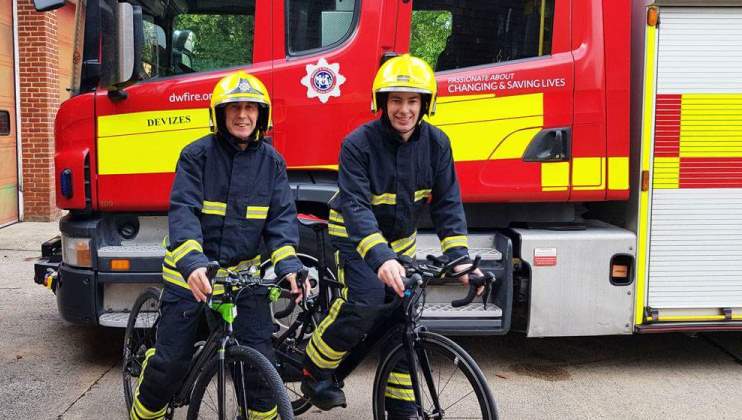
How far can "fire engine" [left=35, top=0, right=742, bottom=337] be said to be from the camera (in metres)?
4.63

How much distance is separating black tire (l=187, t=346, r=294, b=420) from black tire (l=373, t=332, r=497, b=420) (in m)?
0.58

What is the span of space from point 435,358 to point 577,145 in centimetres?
203

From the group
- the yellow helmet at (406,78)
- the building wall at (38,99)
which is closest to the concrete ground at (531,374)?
the yellow helmet at (406,78)

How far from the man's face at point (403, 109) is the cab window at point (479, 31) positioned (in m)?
1.41

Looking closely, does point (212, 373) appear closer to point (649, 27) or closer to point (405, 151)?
point (405, 151)

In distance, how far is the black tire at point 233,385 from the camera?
9.60ft

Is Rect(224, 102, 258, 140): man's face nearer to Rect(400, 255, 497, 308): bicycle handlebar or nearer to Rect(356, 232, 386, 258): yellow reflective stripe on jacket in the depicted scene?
Rect(356, 232, 386, 258): yellow reflective stripe on jacket

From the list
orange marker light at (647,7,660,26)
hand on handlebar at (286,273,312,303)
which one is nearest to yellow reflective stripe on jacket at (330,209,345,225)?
hand on handlebar at (286,273,312,303)

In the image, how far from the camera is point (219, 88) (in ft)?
10.5

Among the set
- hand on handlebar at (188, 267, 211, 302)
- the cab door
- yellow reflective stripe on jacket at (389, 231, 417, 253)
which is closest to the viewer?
hand on handlebar at (188, 267, 211, 302)

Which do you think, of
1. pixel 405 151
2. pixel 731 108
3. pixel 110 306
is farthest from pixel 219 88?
pixel 731 108

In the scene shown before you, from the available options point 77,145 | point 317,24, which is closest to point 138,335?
point 77,145

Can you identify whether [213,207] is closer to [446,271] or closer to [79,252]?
[446,271]

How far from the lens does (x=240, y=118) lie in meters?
3.24
